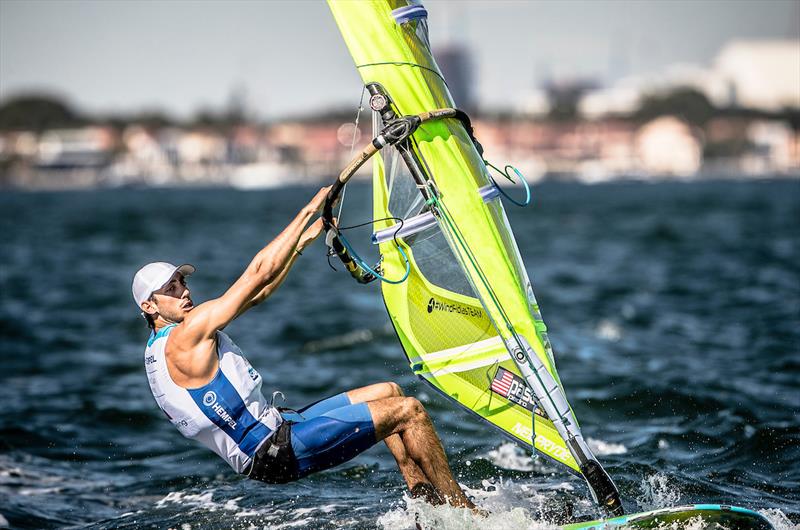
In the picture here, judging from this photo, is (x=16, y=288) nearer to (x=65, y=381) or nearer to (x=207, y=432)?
(x=65, y=381)

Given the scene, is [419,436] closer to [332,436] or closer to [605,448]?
[332,436]

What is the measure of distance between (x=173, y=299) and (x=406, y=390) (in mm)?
5897

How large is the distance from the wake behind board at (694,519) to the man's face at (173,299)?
2.73 m

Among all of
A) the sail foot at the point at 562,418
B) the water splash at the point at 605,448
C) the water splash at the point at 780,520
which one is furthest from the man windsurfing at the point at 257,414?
the water splash at the point at 605,448

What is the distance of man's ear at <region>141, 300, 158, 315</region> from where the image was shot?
A: 6.17m

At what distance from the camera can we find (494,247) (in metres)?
6.41

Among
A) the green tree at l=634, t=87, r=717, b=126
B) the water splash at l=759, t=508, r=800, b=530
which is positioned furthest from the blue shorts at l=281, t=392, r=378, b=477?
the green tree at l=634, t=87, r=717, b=126

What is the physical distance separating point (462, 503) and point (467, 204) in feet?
6.01

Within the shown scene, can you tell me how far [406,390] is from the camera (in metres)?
11.8

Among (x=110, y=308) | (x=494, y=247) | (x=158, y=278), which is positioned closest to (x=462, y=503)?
(x=494, y=247)

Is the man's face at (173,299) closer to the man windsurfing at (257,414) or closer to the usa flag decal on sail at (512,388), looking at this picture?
the man windsurfing at (257,414)

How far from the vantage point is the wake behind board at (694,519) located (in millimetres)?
→ 5762

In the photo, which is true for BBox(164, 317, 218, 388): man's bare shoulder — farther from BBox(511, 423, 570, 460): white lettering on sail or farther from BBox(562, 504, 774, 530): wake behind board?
BBox(562, 504, 774, 530): wake behind board

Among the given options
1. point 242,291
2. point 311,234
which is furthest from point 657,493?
point 242,291
